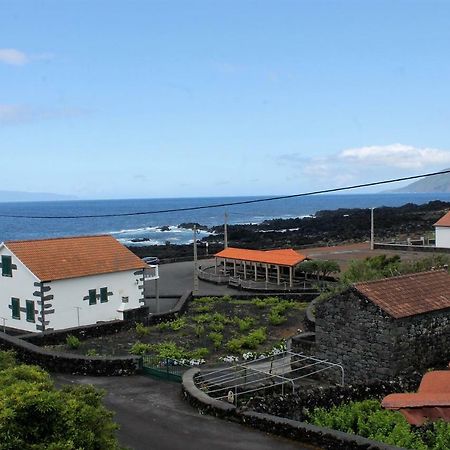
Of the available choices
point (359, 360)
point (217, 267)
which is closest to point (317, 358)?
point (359, 360)

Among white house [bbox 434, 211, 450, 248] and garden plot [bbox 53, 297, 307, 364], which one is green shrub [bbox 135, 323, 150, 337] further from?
white house [bbox 434, 211, 450, 248]

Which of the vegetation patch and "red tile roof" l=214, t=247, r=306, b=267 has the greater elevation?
"red tile roof" l=214, t=247, r=306, b=267

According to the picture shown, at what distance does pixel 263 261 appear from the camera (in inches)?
1516

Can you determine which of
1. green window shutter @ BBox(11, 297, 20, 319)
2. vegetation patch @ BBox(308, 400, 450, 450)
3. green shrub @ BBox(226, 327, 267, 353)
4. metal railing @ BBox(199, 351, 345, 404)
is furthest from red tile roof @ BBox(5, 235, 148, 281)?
vegetation patch @ BBox(308, 400, 450, 450)

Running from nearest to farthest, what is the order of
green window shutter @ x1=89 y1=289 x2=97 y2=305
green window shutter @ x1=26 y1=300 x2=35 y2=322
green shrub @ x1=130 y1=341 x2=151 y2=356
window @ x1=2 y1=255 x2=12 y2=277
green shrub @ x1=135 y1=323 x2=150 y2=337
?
green shrub @ x1=130 y1=341 x2=151 y2=356
green shrub @ x1=135 y1=323 x2=150 y2=337
green window shutter @ x1=26 y1=300 x2=35 y2=322
window @ x1=2 y1=255 x2=12 y2=277
green window shutter @ x1=89 y1=289 x2=97 y2=305

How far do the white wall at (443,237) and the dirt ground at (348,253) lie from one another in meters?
2.79

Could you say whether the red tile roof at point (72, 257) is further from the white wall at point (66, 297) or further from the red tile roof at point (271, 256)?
the red tile roof at point (271, 256)

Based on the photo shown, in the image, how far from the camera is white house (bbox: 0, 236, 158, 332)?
81.1 ft

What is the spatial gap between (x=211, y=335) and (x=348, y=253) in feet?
104

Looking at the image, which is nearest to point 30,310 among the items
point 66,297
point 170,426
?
point 66,297

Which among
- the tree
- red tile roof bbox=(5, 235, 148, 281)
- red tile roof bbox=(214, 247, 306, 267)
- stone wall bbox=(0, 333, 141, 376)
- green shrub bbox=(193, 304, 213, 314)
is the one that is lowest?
green shrub bbox=(193, 304, 213, 314)

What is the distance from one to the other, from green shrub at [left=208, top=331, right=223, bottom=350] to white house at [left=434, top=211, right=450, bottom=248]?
106ft

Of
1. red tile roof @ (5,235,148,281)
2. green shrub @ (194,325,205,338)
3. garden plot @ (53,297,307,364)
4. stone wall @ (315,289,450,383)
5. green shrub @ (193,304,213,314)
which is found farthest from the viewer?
green shrub @ (193,304,213,314)

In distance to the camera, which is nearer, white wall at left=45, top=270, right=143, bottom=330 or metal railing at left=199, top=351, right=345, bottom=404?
metal railing at left=199, top=351, right=345, bottom=404
